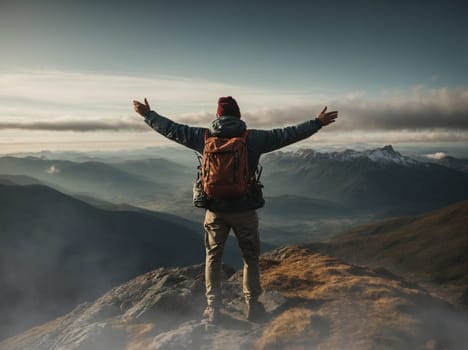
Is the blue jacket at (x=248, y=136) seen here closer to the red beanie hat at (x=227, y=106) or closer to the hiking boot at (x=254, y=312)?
the red beanie hat at (x=227, y=106)

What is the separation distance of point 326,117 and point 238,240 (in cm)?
A: 403

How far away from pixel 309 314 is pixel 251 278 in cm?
209

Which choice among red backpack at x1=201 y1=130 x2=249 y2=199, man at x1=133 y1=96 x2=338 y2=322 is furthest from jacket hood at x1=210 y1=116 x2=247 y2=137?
red backpack at x1=201 y1=130 x2=249 y2=199

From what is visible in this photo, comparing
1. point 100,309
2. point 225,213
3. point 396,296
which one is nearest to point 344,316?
point 396,296

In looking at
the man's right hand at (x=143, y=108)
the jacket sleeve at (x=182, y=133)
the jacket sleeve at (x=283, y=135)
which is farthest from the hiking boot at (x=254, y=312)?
the man's right hand at (x=143, y=108)

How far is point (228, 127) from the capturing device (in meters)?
8.98

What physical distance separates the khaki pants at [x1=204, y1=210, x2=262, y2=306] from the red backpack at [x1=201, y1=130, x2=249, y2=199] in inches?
26.4

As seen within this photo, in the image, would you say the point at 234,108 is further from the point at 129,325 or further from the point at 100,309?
the point at 100,309

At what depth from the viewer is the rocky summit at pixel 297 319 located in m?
9.22

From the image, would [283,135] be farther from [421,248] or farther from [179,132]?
[421,248]

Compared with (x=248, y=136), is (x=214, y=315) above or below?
below

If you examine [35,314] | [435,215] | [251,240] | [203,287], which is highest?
[251,240]

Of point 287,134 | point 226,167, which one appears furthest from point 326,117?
point 226,167

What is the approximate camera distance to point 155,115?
392 inches
